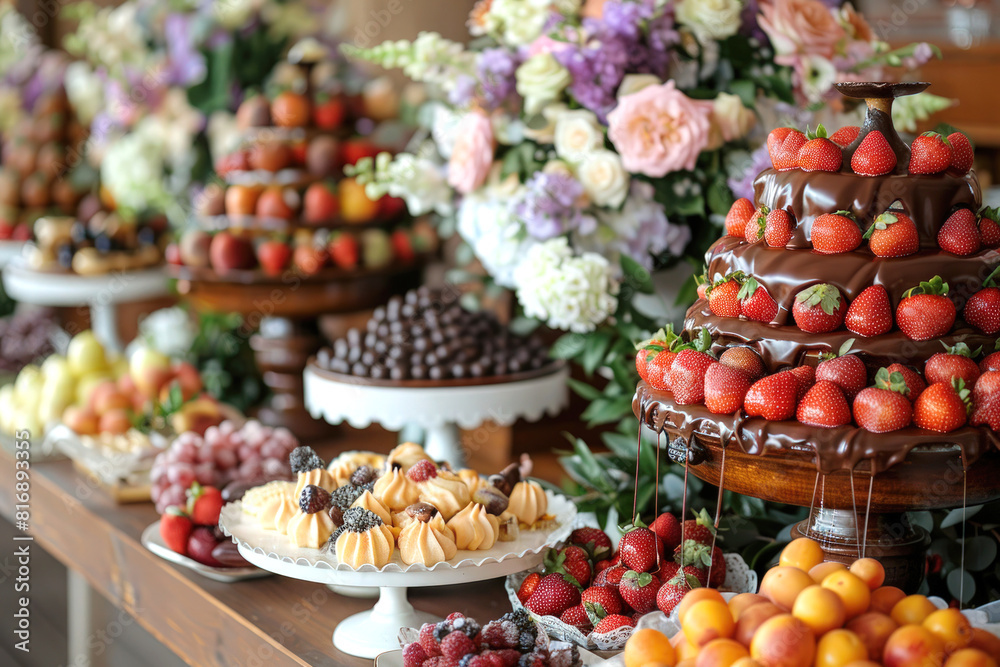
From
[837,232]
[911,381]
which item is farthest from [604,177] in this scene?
[911,381]

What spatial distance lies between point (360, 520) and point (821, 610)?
52 cm

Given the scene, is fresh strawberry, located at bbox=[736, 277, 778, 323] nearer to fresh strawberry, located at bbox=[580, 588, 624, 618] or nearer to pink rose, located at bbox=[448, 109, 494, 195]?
fresh strawberry, located at bbox=[580, 588, 624, 618]

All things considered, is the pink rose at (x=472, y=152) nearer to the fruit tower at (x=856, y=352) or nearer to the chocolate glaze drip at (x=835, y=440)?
the fruit tower at (x=856, y=352)

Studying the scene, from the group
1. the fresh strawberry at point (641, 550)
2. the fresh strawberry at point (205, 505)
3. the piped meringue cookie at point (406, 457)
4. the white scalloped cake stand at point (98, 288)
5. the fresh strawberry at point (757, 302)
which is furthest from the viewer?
the white scalloped cake stand at point (98, 288)

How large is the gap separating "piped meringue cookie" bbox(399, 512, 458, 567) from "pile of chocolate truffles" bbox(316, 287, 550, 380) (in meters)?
0.50

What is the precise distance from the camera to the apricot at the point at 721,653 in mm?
772

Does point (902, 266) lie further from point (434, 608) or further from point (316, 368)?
point (316, 368)

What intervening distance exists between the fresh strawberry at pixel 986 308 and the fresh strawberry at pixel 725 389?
22cm

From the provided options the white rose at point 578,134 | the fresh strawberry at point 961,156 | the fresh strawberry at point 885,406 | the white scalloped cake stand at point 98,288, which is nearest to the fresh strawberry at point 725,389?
the fresh strawberry at point 885,406

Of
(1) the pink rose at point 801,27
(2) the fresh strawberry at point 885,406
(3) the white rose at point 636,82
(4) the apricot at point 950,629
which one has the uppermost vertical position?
(1) the pink rose at point 801,27

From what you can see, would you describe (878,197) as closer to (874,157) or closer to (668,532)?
(874,157)

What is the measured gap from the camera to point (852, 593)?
0.81 meters

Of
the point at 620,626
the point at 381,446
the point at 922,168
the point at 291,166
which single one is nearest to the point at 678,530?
the point at 620,626

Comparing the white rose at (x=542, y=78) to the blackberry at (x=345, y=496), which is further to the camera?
the white rose at (x=542, y=78)
